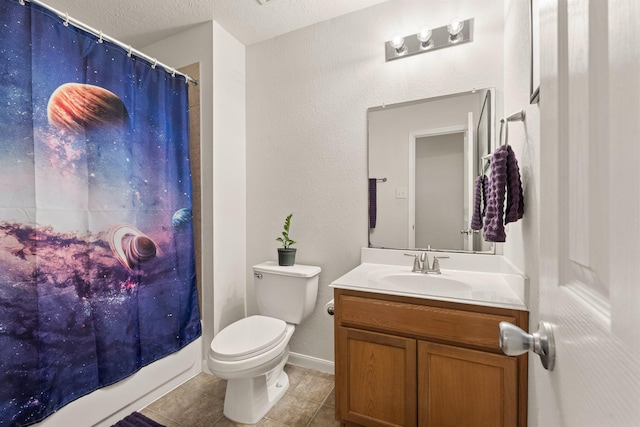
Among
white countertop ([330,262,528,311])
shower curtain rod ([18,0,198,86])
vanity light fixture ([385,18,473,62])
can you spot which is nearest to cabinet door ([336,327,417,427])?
white countertop ([330,262,528,311])

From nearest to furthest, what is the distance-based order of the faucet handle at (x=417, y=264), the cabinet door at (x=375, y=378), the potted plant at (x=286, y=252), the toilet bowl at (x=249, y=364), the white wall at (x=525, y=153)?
1. the white wall at (x=525, y=153)
2. the cabinet door at (x=375, y=378)
3. the toilet bowl at (x=249, y=364)
4. the faucet handle at (x=417, y=264)
5. the potted plant at (x=286, y=252)


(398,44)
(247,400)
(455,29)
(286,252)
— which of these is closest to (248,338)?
(247,400)

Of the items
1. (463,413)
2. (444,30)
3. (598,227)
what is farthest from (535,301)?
(444,30)

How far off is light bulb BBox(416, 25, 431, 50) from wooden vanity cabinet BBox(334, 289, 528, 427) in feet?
4.81

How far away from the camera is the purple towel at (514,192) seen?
109 cm

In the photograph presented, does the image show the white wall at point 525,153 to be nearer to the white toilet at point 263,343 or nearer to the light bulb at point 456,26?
the light bulb at point 456,26

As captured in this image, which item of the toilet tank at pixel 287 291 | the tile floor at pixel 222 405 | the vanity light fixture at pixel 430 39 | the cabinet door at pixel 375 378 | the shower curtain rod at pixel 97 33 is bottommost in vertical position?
the tile floor at pixel 222 405

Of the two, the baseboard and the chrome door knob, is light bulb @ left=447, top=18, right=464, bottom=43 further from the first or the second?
the baseboard

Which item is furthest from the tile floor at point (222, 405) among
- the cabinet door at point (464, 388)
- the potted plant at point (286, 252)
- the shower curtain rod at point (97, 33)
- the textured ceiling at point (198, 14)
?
the textured ceiling at point (198, 14)

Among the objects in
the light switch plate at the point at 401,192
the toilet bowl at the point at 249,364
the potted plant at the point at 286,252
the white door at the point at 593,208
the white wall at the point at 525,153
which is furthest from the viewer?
the potted plant at the point at 286,252

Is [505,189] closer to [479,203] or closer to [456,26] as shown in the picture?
[479,203]

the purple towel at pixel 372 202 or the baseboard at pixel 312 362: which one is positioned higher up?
the purple towel at pixel 372 202

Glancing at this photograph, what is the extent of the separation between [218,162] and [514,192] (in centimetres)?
177

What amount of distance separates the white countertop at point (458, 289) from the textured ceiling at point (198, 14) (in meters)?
1.70
